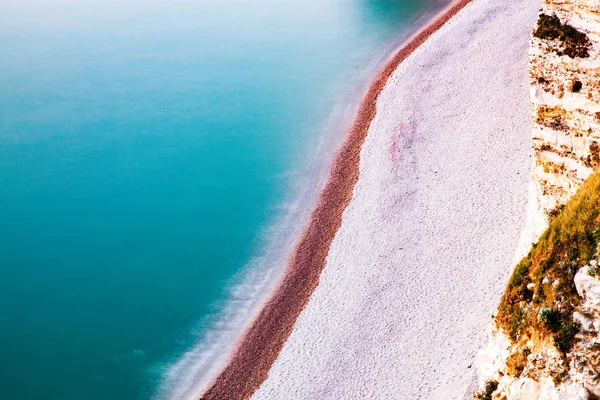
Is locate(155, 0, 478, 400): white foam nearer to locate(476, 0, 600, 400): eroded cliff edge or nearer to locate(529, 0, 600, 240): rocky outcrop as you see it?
locate(476, 0, 600, 400): eroded cliff edge

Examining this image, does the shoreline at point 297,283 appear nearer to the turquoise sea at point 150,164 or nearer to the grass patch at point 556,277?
the turquoise sea at point 150,164

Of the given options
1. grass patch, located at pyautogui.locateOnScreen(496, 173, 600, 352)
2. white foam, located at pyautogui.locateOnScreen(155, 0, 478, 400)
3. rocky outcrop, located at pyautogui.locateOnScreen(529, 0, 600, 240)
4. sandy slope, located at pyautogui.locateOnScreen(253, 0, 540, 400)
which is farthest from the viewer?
white foam, located at pyautogui.locateOnScreen(155, 0, 478, 400)

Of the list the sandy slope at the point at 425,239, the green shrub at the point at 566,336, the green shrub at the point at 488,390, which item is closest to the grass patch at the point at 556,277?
the green shrub at the point at 566,336

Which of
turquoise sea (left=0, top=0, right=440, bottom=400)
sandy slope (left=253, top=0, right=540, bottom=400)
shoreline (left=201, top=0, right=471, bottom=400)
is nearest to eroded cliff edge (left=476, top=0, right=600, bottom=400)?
sandy slope (left=253, top=0, right=540, bottom=400)

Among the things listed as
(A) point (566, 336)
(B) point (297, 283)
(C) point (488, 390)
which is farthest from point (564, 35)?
(B) point (297, 283)

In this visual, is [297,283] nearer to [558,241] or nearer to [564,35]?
[558,241]
